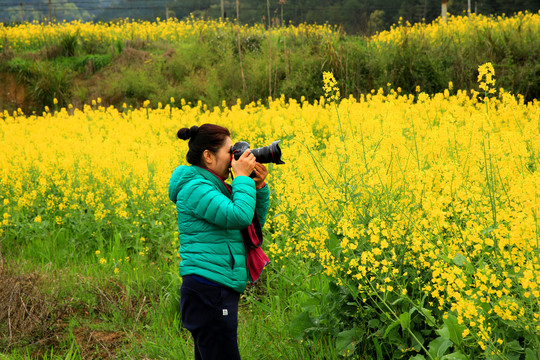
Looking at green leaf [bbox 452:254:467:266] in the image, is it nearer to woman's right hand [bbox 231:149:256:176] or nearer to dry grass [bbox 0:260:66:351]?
woman's right hand [bbox 231:149:256:176]

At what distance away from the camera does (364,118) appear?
6.37 m

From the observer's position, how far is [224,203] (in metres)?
2.34

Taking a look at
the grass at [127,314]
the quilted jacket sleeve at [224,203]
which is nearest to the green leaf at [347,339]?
the grass at [127,314]

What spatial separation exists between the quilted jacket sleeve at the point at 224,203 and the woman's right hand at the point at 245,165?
4 centimetres

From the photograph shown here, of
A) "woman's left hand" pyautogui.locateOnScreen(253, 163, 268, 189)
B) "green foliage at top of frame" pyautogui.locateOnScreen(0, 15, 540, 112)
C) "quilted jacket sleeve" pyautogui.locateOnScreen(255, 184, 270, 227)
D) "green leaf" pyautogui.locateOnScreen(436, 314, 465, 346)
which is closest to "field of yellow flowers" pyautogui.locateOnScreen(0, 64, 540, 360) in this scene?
"green leaf" pyautogui.locateOnScreen(436, 314, 465, 346)

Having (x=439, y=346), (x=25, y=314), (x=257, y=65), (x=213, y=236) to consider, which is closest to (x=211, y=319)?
(x=213, y=236)

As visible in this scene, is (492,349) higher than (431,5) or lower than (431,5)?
lower

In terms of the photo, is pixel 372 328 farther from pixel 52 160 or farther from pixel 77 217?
pixel 52 160

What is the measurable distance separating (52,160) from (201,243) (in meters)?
4.12

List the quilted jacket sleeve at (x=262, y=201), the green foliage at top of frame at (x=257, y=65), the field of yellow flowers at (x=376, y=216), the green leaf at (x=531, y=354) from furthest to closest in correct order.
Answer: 1. the green foliage at top of frame at (x=257, y=65)
2. the quilted jacket sleeve at (x=262, y=201)
3. the field of yellow flowers at (x=376, y=216)
4. the green leaf at (x=531, y=354)

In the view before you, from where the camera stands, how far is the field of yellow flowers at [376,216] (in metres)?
2.03

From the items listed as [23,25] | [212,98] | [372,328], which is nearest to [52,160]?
[372,328]

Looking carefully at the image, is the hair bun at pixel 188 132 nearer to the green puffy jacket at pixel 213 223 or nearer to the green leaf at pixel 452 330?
the green puffy jacket at pixel 213 223

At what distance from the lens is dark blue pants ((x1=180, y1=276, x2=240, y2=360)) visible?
2.34m
